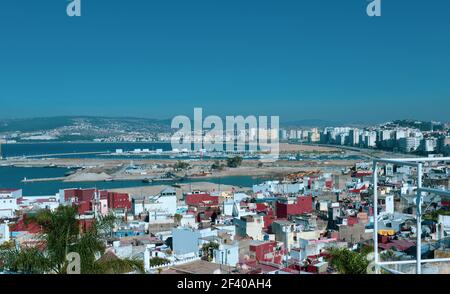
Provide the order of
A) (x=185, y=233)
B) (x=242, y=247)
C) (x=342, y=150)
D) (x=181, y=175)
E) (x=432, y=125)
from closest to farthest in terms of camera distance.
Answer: (x=242, y=247) → (x=185, y=233) → (x=181, y=175) → (x=432, y=125) → (x=342, y=150)

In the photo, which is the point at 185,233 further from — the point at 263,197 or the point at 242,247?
the point at 263,197

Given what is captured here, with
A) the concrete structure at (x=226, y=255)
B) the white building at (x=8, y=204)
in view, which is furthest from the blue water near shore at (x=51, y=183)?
the concrete structure at (x=226, y=255)

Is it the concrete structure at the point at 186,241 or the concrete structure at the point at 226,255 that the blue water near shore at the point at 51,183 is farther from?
the concrete structure at the point at 226,255

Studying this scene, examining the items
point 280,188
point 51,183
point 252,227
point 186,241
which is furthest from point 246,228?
point 51,183

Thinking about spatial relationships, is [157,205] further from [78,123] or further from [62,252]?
[78,123]

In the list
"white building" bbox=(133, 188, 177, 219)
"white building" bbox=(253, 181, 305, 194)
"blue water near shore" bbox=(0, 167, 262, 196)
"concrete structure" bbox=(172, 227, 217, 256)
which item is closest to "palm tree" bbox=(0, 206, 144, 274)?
"concrete structure" bbox=(172, 227, 217, 256)

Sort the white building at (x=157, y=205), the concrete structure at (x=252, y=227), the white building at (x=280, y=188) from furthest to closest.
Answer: the white building at (x=280, y=188) → the white building at (x=157, y=205) → the concrete structure at (x=252, y=227)
